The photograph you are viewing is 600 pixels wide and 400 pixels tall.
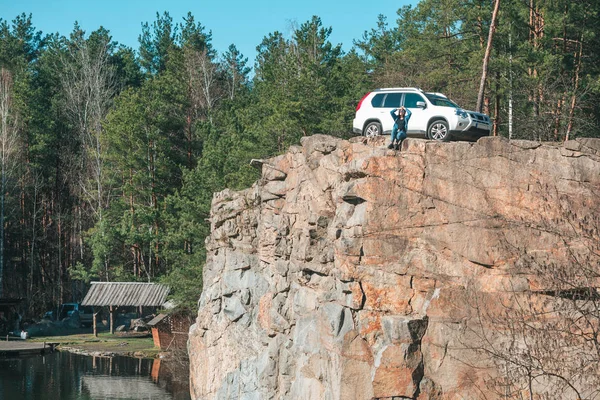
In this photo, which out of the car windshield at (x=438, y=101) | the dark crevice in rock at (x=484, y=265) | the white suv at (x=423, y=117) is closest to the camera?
the dark crevice in rock at (x=484, y=265)

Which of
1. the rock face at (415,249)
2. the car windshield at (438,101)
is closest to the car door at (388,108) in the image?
the car windshield at (438,101)

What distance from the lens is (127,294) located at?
2291 inches

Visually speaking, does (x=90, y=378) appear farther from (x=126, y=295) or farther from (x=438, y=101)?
(x=438, y=101)

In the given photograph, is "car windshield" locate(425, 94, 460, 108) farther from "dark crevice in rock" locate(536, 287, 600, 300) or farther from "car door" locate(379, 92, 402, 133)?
"dark crevice in rock" locate(536, 287, 600, 300)

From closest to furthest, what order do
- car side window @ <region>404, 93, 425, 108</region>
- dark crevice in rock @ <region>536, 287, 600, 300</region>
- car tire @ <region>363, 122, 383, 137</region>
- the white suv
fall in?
1. dark crevice in rock @ <region>536, 287, 600, 300</region>
2. the white suv
3. car side window @ <region>404, 93, 425, 108</region>
4. car tire @ <region>363, 122, 383, 137</region>

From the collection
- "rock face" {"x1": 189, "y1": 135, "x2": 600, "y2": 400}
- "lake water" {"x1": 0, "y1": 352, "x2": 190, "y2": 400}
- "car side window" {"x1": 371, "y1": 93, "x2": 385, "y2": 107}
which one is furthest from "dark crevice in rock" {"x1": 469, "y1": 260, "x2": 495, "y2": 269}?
"lake water" {"x1": 0, "y1": 352, "x2": 190, "y2": 400}

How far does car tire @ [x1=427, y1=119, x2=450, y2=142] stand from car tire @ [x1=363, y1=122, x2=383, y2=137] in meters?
1.84

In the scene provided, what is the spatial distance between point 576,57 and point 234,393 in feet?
68.2

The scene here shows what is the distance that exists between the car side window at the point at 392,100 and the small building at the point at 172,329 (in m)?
28.0

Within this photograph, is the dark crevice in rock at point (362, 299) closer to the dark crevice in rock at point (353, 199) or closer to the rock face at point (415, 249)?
the rock face at point (415, 249)

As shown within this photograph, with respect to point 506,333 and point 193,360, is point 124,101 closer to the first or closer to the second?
point 193,360

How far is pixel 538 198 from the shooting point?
21.6 meters

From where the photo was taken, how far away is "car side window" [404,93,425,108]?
26203 millimetres

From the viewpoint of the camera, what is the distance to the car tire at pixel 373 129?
2684cm
